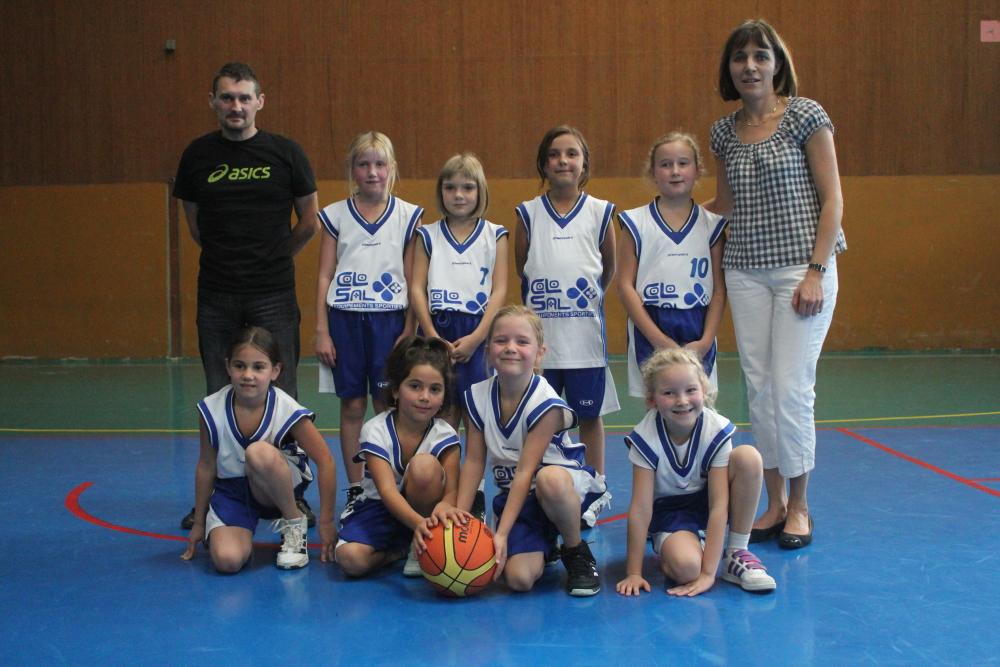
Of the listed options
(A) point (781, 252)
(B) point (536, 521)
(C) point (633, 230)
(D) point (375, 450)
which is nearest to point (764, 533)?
(B) point (536, 521)

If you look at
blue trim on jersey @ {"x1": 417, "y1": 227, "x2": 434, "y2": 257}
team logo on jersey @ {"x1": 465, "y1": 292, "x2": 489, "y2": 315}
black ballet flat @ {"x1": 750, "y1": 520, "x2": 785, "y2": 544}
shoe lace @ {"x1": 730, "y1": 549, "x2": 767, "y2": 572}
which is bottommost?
black ballet flat @ {"x1": 750, "y1": 520, "x2": 785, "y2": 544}

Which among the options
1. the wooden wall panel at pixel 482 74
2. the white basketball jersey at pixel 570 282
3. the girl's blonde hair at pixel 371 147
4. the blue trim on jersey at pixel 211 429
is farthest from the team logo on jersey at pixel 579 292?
the wooden wall panel at pixel 482 74

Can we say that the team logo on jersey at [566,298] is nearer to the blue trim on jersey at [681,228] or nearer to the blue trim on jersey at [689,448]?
the blue trim on jersey at [681,228]

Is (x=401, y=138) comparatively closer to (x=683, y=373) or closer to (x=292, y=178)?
(x=292, y=178)

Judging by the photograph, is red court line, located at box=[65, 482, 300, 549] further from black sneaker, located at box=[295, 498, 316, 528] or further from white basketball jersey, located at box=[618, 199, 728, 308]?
white basketball jersey, located at box=[618, 199, 728, 308]

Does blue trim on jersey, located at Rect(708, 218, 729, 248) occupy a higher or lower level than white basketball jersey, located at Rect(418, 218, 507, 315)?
higher

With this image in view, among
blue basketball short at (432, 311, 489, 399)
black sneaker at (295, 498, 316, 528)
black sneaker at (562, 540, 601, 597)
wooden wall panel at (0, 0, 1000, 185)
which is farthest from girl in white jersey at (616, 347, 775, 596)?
wooden wall panel at (0, 0, 1000, 185)

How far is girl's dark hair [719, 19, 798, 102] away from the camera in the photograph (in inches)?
137

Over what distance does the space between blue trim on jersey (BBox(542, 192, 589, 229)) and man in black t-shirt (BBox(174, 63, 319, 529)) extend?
3.65 feet

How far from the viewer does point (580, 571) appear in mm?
3020

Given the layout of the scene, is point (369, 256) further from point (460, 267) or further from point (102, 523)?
point (102, 523)

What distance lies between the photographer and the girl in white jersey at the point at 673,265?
3717 mm

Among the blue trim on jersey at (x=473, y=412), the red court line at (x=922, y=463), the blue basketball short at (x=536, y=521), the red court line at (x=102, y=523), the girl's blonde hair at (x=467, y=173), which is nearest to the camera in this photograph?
the blue basketball short at (x=536, y=521)

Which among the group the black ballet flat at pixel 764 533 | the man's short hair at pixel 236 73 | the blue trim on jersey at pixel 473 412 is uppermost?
the man's short hair at pixel 236 73
